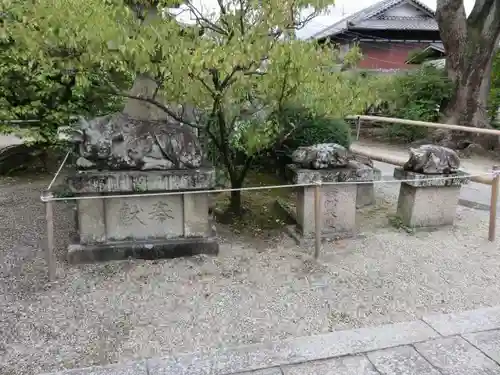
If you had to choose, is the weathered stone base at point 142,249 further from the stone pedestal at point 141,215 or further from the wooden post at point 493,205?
the wooden post at point 493,205

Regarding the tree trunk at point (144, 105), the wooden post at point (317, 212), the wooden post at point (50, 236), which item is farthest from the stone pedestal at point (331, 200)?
the wooden post at point (50, 236)

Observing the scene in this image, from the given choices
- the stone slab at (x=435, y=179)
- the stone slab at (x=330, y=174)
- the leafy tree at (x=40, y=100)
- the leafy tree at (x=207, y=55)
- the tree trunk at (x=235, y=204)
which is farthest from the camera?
the leafy tree at (x=40, y=100)

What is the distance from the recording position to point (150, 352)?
259 cm

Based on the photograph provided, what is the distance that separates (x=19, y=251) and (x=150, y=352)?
2131 millimetres

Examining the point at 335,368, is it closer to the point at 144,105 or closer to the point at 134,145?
the point at 134,145

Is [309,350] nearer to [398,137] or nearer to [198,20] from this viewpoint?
[198,20]

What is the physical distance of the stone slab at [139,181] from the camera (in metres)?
3.50

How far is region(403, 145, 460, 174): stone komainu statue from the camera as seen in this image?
177 inches

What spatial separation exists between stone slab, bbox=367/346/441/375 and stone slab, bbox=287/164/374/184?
6.11 ft

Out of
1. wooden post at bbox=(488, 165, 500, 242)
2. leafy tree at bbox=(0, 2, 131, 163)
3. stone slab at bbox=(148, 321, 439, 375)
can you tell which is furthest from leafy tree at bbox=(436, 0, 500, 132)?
stone slab at bbox=(148, 321, 439, 375)

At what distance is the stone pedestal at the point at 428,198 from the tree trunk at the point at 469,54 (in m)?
6.99

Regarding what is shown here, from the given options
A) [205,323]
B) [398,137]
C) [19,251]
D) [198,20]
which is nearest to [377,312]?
Result: [205,323]

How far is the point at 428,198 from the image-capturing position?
4.61 m

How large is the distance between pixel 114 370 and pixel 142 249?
1431 millimetres
